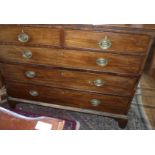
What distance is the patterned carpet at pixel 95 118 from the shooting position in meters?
1.70

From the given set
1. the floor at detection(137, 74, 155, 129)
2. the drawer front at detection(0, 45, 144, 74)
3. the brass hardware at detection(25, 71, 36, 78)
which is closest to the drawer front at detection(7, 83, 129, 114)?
the brass hardware at detection(25, 71, 36, 78)

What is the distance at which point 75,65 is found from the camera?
1.29 metres

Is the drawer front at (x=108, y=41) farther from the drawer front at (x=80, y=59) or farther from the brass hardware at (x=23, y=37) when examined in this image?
the brass hardware at (x=23, y=37)

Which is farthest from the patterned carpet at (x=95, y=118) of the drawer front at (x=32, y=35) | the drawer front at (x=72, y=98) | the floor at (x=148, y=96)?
the drawer front at (x=32, y=35)

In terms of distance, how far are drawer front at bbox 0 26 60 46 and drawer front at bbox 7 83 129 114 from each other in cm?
43

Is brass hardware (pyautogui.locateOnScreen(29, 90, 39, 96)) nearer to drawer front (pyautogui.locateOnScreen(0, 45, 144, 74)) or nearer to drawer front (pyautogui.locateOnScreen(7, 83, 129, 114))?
drawer front (pyautogui.locateOnScreen(7, 83, 129, 114))

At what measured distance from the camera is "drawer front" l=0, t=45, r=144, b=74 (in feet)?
3.89

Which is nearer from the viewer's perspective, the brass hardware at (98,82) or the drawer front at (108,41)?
the drawer front at (108,41)

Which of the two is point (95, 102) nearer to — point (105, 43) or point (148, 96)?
point (105, 43)

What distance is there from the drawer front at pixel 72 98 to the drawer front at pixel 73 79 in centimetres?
6

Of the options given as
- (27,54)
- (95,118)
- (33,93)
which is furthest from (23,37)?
(95,118)

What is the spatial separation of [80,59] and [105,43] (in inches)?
8.1
